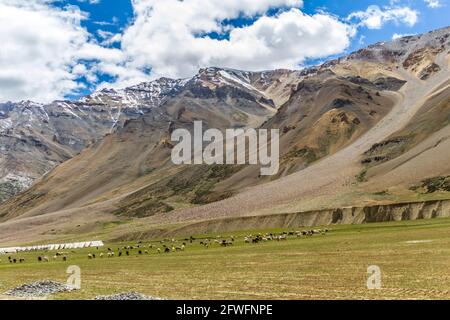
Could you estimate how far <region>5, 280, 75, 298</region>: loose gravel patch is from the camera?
113 ft

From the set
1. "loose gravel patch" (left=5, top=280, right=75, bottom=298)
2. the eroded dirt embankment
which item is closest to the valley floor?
"loose gravel patch" (left=5, top=280, right=75, bottom=298)

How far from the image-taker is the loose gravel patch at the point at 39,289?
113ft

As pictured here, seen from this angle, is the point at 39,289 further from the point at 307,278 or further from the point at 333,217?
the point at 333,217

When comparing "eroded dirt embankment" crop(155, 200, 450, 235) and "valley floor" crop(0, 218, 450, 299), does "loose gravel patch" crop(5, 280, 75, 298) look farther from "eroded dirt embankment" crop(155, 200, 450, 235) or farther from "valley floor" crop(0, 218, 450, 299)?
"eroded dirt embankment" crop(155, 200, 450, 235)

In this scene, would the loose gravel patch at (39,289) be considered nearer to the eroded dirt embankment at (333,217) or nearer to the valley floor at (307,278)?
the valley floor at (307,278)

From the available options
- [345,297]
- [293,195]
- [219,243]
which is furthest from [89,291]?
[293,195]

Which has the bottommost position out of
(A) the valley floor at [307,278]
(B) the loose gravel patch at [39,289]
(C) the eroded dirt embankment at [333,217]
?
(B) the loose gravel patch at [39,289]

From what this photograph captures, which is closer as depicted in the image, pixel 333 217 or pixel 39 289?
pixel 39 289

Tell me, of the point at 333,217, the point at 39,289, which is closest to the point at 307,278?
the point at 39,289

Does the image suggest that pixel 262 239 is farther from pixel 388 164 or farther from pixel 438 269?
pixel 388 164

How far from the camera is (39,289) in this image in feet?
119

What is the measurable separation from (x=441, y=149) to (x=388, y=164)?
65.2 ft

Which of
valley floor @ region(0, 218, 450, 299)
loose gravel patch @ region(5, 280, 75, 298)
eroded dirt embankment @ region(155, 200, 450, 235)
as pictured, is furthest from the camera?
eroded dirt embankment @ region(155, 200, 450, 235)

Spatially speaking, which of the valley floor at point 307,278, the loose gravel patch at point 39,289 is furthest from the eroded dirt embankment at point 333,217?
the loose gravel patch at point 39,289
